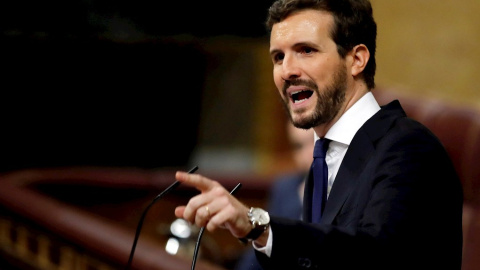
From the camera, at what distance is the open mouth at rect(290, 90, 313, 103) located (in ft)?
5.41

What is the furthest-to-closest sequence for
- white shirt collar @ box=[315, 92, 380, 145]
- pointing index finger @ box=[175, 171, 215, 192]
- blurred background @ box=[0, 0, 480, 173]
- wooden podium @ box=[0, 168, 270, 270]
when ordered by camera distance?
blurred background @ box=[0, 0, 480, 173] → wooden podium @ box=[0, 168, 270, 270] → white shirt collar @ box=[315, 92, 380, 145] → pointing index finger @ box=[175, 171, 215, 192]

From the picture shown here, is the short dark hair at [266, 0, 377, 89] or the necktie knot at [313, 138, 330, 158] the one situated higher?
the short dark hair at [266, 0, 377, 89]

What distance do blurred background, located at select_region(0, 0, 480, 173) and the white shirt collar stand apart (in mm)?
3986

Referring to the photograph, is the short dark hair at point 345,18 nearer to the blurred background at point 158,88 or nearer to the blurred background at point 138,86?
the blurred background at point 158,88

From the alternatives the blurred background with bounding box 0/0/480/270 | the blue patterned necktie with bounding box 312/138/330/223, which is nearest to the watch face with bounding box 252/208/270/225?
the blue patterned necktie with bounding box 312/138/330/223

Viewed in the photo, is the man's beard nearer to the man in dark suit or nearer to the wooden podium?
the man in dark suit

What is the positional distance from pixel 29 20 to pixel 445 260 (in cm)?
441

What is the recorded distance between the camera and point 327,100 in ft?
5.38

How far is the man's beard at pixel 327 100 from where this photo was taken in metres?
1.63

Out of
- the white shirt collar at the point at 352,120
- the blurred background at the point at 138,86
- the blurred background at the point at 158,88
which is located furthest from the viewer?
the blurred background at the point at 138,86

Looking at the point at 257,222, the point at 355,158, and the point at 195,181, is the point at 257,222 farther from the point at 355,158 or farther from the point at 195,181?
the point at 355,158

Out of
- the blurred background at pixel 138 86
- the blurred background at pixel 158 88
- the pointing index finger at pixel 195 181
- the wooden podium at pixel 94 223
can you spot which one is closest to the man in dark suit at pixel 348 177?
the pointing index finger at pixel 195 181

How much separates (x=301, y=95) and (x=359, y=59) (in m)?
0.14

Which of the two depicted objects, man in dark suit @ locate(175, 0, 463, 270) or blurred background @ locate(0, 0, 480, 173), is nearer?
man in dark suit @ locate(175, 0, 463, 270)
